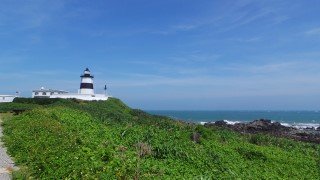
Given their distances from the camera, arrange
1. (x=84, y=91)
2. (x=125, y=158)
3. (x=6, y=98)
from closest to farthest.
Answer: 1. (x=125, y=158)
2. (x=6, y=98)
3. (x=84, y=91)

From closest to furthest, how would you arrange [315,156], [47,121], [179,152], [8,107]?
[179,152] < [47,121] < [315,156] < [8,107]

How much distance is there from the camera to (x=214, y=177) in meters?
12.2

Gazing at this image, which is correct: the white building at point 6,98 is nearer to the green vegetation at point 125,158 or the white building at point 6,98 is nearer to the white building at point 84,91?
the white building at point 84,91

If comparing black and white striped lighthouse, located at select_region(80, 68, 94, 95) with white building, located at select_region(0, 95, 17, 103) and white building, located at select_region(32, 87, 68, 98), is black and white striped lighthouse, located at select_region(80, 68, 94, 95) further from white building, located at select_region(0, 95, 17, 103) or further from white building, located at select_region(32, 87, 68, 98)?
white building, located at select_region(0, 95, 17, 103)

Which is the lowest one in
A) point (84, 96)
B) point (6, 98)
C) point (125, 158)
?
point (125, 158)

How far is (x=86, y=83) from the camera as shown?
203ft

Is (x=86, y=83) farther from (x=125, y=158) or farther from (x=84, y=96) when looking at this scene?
(x=125, y=158)

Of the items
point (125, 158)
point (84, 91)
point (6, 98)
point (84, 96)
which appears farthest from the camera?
point (84, 91)

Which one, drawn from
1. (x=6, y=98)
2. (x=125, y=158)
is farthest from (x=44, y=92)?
(x=125, y=158)

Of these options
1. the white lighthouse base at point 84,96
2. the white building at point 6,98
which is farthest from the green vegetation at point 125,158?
the white building at point 6,98

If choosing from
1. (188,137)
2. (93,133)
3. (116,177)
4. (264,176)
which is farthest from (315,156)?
(116,177)

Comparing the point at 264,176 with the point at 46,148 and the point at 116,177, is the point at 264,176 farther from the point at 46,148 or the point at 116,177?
the point at 46,148

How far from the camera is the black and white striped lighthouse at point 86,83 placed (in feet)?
202

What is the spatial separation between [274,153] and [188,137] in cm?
554
